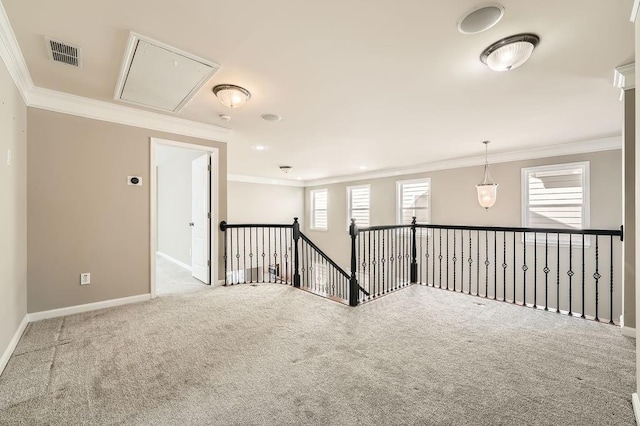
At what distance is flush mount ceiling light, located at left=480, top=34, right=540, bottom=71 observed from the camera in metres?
1.89

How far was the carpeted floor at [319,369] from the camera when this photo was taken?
1.51 metres

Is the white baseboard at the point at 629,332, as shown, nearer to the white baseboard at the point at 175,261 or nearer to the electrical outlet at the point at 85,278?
the electrical outlet at the point at 85,278

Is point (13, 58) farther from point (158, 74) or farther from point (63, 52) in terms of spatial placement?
point (158, 74)

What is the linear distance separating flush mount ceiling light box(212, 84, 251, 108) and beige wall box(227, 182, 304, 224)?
222 inches

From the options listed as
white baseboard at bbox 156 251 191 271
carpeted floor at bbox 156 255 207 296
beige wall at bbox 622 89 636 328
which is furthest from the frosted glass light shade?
white baseboard at bbox 156 251 191 271

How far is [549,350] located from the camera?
220 centimetres

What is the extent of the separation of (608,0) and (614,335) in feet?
8.88

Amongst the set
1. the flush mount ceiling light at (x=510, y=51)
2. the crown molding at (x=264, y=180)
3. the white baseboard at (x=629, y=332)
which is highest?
the flush mount ceiling light at (x=510, y=51)

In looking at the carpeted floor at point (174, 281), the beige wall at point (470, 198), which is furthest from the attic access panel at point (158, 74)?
the beige wall at point (470, 198)

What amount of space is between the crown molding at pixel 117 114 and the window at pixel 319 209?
547 cm

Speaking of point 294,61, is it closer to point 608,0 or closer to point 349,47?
point 349,47

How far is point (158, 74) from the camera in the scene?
240 cm

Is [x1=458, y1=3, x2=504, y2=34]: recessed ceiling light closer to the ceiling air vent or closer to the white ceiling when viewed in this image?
the white ceiling

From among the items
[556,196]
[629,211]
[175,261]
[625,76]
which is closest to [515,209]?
[556,196]
